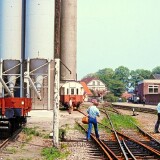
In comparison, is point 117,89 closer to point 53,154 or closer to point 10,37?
point 10,37

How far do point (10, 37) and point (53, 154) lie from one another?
713 inches

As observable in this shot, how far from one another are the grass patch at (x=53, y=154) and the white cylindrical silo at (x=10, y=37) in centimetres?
1562

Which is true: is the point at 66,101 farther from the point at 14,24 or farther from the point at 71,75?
the point at 14,24

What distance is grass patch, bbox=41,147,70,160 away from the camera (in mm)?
12133

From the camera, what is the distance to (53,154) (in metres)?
12.6

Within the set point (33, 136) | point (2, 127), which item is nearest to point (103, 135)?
point (33, 136)

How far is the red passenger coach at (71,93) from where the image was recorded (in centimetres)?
4275

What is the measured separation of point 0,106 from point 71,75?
3059 cm

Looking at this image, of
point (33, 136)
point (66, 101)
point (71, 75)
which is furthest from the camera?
point (71, 75)

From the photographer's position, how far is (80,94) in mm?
43562

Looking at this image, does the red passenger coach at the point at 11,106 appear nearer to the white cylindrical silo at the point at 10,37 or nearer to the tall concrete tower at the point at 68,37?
the white cylindrical silo at the point at 10,37

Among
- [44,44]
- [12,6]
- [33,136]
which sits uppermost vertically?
[12,6]

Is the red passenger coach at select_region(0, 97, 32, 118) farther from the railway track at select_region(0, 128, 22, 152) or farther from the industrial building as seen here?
the industrial building

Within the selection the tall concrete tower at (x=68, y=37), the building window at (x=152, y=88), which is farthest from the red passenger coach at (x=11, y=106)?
the building window at (x=152, y=88)
